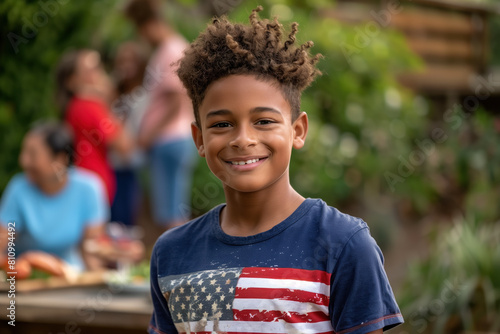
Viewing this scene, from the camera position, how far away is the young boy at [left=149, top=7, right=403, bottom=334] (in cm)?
140

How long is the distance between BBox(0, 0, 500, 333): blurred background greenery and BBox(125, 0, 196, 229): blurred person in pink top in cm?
66

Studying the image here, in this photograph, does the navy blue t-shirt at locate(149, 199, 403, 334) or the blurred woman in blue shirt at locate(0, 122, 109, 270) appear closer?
the navy blue t-shirt at locate(149, 199, 403, 334)

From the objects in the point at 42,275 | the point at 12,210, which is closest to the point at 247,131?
the point at 42,275

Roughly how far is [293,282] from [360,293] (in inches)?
5.3

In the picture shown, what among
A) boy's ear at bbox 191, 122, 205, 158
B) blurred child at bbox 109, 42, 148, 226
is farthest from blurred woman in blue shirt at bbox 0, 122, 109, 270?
boy's ear at bbox 191, 122, 205, 158

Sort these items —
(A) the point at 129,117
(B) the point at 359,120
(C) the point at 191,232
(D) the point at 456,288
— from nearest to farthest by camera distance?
(C) the point at 191,232
(D) the point at 456,288
(A) the point at 129,117
(B) the point at 359,120

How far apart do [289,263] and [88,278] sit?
2133mm

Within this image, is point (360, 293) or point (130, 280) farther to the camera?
point (130, 280)

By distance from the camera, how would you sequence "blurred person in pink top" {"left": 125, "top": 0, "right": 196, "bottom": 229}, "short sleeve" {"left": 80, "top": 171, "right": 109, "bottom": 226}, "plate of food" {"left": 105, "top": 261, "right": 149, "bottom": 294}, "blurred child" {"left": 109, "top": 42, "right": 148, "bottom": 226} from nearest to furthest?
"plate of food" {"left": 105, "top": 261, "right": 149, "bottom": 294}
"short sleeve" {"left": 80, "top": 171, "right": 109, "bottom": 226}
"blurred person in pink top" {"left": 125, "top": 0, "right": 196, "bottom": 229}
"blurred child" {"left": 109, "top": 42, "right": 148, "bottom": 226}

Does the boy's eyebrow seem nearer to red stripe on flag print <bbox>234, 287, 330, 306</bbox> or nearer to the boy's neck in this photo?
the boy's neck

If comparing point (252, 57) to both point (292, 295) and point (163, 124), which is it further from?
point (163, 124)

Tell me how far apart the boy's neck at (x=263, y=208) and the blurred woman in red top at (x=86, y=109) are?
3314mm

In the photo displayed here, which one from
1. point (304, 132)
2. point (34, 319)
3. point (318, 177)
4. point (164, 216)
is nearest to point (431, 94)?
point (318, 177)

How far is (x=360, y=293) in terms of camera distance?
1392mm
